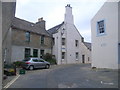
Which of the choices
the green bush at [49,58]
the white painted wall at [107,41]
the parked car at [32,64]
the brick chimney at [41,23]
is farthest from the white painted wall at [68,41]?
the white painted wall at [107,41]

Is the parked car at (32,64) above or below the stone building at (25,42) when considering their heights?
below

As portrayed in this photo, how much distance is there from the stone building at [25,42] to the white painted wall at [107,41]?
13.0m

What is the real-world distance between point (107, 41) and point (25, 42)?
15.0 metres

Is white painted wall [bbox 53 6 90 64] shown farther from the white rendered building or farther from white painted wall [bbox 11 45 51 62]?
white painted wall [bbox 11 45 51 62]

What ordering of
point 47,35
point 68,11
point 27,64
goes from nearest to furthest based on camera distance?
point 27,64 → point 47,35 → point 68,11

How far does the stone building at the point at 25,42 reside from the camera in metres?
23.8

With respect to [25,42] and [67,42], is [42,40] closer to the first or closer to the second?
[25,42]

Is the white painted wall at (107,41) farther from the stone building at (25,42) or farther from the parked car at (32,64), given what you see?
the stone building at (25,42)

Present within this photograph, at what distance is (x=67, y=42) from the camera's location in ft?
105

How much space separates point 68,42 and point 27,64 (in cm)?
1481

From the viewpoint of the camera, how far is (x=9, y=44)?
2300 cm

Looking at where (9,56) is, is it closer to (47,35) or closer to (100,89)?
(47,35)

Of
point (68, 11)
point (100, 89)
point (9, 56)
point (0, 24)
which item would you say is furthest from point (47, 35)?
point (100, 89)

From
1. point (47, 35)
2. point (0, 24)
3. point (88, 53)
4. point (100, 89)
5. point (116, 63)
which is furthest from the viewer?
point (88, 53)
